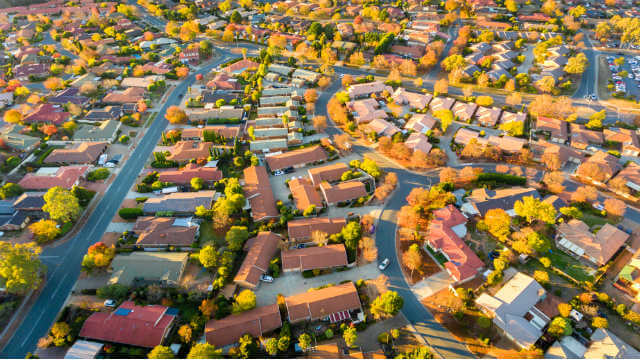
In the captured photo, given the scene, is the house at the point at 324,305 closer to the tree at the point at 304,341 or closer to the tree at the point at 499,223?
the tree at the point at 304,341

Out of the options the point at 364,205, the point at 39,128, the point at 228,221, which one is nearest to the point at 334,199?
the point at 364,205

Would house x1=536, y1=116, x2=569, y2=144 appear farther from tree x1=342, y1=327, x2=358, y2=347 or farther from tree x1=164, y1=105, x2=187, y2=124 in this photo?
tree x1=164, y1=105, x2=187, y2=124

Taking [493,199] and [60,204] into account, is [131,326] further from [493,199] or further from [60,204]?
[493,199]

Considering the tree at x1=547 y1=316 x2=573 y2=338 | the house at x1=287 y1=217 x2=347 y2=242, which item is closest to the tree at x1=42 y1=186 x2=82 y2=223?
the house at x1=287 y1=217 x2=347 y2=242

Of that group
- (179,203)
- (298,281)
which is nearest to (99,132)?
(179,203)

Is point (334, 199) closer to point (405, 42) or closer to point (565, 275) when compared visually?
point (565, 275)
